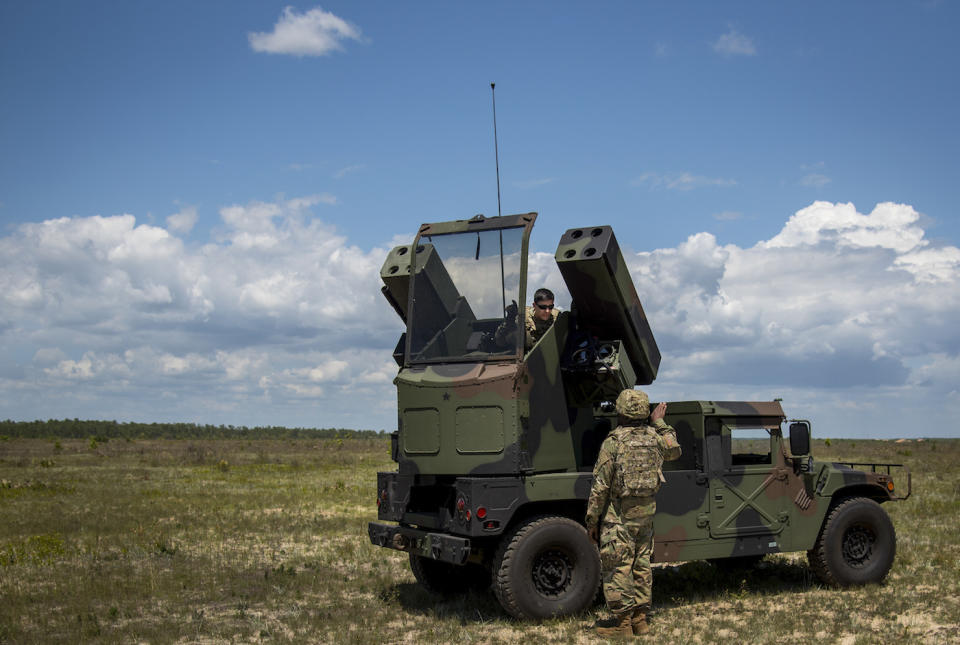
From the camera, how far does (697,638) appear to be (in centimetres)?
784

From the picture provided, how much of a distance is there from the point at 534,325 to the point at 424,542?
2.35 meters

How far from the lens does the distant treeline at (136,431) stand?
82750 mm

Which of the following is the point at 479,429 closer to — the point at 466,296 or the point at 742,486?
the point at 466,296

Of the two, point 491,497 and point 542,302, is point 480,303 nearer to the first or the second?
point 542,302

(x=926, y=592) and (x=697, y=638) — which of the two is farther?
(x=926, y=592)

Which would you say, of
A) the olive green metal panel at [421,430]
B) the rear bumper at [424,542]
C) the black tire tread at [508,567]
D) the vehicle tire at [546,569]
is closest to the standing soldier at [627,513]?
the vehicle tire at [546,569]

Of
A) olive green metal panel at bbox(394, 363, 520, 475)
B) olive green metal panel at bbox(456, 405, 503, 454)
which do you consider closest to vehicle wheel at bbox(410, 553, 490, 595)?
olive green metal panel at bbox(394, 363, 520, 475)

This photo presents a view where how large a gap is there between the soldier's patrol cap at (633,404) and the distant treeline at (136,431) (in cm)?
7443

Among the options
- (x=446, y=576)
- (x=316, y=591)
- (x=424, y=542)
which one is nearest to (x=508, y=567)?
(x=424, y=542)

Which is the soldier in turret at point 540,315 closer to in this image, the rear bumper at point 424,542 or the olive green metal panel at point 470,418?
the olive green metal panel at point 470,418

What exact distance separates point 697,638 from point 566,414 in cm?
236

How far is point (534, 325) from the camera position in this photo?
8859 millimetres

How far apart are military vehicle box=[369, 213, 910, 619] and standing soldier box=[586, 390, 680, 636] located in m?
0.46

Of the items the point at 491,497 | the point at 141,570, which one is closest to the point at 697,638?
the point at 491,497
